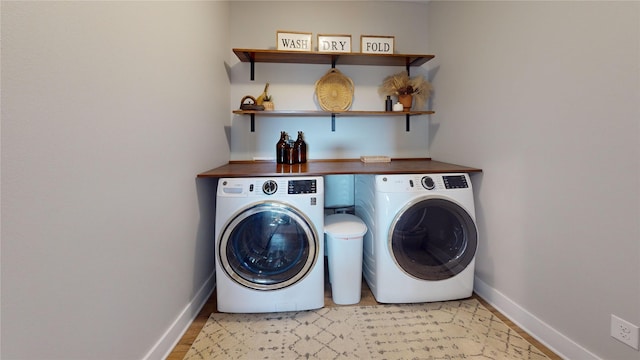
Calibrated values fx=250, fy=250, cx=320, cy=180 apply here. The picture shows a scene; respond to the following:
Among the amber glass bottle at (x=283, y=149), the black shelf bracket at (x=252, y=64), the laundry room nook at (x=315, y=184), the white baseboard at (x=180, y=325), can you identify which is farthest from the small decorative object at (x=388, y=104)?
the white baseboard at (x=180, y=325)

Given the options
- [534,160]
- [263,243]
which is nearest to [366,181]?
[263,243]

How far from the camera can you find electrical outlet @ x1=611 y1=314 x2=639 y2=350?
99cm

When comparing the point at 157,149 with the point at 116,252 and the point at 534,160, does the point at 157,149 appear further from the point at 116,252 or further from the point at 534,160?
the point at 534,160

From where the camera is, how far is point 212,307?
5.68ft

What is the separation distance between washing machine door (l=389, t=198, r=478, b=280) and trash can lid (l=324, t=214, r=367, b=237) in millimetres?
219

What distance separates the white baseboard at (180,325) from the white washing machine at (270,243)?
168 mm

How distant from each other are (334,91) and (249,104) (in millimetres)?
785

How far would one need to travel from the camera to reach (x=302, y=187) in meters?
1.61

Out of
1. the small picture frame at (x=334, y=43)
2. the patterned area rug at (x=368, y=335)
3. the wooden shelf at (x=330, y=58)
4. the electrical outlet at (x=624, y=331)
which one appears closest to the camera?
the electrical outlet at (x=624, y=331)

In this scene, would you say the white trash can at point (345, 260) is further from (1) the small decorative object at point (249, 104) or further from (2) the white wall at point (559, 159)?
(1) the small decorative object at point (249, 104)

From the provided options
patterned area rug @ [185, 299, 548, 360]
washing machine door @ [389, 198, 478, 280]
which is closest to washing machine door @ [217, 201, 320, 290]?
patterned area rug @ [185, 299, 548, 360]

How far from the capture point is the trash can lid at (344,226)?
5.56ft

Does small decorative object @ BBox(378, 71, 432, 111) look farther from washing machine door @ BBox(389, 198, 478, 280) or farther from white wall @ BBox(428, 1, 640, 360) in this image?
washing machine door @ BBox(389, 198, 478, 280)

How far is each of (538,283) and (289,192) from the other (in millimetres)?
1504
